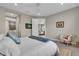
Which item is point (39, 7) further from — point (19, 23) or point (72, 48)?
point (72, 48)

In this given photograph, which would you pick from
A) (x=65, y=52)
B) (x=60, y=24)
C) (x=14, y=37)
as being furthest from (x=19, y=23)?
(x=65, y=52)

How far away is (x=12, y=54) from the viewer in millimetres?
1852

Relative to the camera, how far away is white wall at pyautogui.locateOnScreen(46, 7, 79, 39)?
1.86 metres

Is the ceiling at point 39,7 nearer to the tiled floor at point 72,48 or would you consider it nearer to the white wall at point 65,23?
the white wall at point 65,23

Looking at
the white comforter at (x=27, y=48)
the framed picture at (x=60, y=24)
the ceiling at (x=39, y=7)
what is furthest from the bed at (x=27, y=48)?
the ceiling at (x=39, y=7)

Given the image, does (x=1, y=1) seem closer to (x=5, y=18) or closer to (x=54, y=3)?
(x=5, y=18)

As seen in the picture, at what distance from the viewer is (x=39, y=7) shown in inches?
75.0

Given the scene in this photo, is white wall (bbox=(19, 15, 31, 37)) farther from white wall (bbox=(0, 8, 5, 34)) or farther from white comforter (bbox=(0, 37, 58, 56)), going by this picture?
white wall (bbox=(0, 8, 5, 34))

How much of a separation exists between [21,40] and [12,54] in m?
0.27

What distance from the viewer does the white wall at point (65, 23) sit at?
186 cm

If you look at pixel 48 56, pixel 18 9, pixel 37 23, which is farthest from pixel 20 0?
pixel 48 56

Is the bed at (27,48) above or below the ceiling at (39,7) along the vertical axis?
below

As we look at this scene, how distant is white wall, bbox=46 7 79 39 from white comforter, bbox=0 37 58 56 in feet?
0.63

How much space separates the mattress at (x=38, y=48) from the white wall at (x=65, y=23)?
17cm
